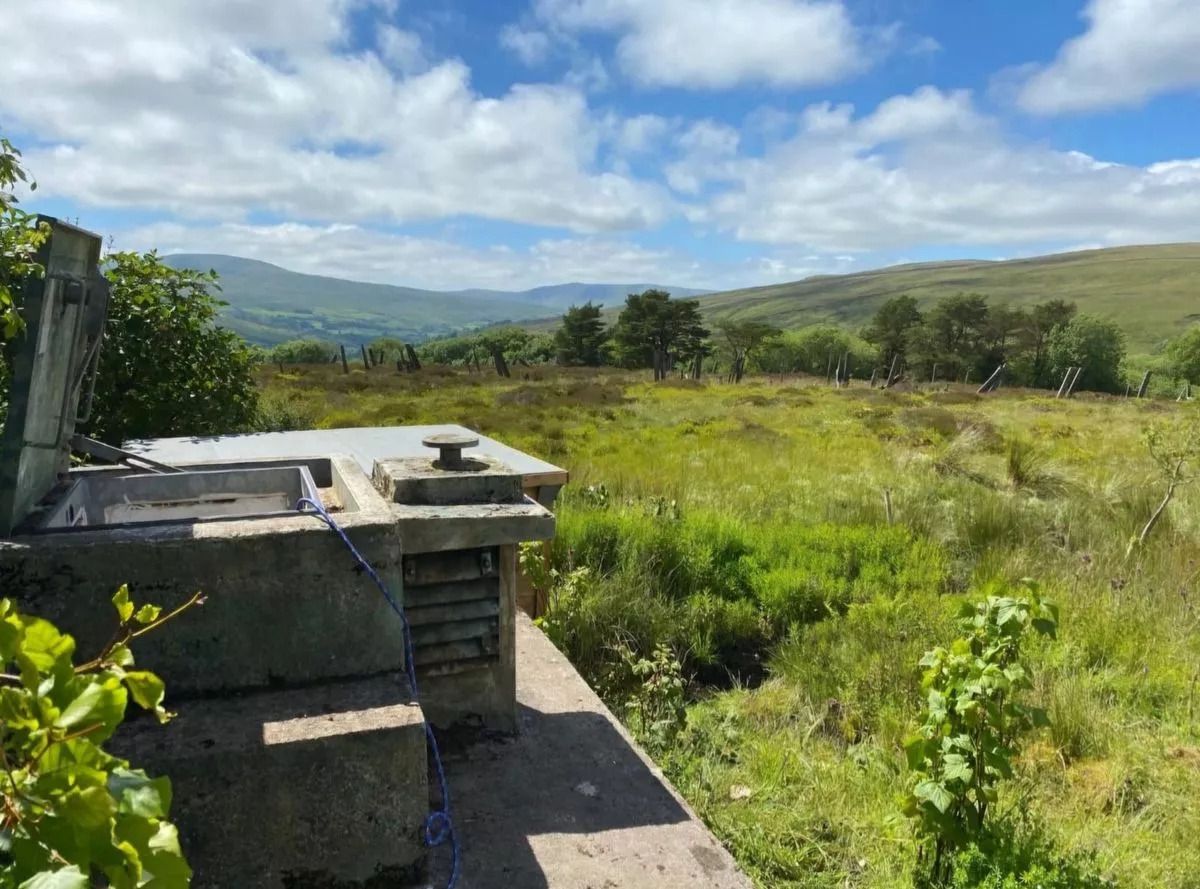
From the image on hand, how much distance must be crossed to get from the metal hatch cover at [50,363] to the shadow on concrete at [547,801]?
1.73m

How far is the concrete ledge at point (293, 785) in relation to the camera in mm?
2160

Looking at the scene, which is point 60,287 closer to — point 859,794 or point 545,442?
point 859,794

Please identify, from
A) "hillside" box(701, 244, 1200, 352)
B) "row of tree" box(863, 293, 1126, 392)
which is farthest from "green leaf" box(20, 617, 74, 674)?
"hillside" box(701, 244, 1200, 352)

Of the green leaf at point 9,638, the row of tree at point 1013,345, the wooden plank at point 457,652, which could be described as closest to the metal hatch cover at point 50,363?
the wooden plank at point 457,652

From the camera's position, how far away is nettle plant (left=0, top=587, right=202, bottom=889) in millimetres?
875

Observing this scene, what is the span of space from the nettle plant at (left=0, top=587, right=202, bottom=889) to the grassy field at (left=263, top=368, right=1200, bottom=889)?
258cm

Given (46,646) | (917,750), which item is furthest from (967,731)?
(46,646)

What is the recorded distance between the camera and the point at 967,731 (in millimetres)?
3020

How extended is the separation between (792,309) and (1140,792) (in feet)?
665

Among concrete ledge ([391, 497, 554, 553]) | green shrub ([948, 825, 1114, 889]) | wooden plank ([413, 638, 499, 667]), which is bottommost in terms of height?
green shrub ([948, 825, 1114, 889])

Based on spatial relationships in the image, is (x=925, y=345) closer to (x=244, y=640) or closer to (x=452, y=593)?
(x=452, y=593)

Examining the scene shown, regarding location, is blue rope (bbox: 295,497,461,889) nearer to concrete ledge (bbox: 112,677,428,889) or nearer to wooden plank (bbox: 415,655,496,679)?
concrete ledge (bbox: 112,677,428,889)

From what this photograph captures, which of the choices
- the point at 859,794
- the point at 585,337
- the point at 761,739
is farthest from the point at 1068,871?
the point at 585,337

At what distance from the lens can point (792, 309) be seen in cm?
19812
